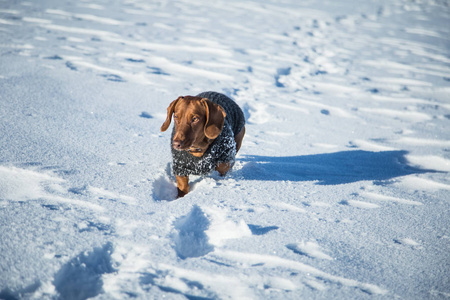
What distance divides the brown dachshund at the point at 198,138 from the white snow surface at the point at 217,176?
153mm

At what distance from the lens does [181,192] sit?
7.79 ft

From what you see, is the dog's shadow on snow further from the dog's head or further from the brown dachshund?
the dog's head

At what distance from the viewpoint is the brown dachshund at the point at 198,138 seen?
2.12 metres

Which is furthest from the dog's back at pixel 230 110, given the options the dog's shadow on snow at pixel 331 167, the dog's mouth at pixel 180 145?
the dog's mouth at pixel 180 145

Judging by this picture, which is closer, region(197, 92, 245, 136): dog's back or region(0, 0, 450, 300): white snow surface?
region(0, 0, 450, 300): white snow surface

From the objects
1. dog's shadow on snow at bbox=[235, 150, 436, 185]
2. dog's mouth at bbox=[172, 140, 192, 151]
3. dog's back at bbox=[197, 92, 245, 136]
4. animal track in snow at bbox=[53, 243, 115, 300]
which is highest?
dog's back at bbox=[197, 92, 245, 136]

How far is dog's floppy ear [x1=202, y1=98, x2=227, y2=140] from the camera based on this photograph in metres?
2.16

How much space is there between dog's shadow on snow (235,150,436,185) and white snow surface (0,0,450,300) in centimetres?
2

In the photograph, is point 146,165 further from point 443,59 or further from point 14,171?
point 443,59

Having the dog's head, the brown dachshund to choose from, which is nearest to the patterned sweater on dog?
the brown dachshund

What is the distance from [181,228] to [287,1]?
11183 mm

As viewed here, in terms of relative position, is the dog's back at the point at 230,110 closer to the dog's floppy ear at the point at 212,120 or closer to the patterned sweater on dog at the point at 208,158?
the patterned sweater on dog at the point at 208,158

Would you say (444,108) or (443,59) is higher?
(443,59)

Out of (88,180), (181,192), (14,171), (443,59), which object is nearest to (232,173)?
(181,192)
